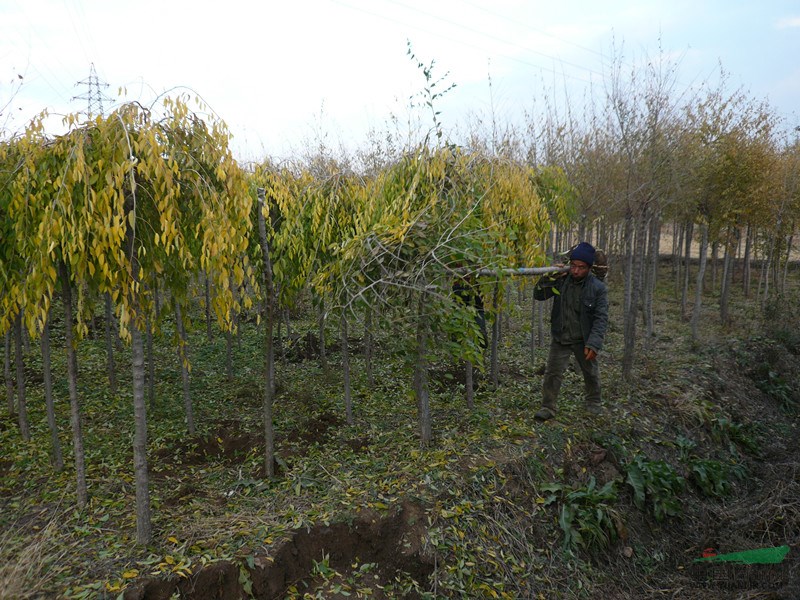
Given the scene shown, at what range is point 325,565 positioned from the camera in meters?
3.60

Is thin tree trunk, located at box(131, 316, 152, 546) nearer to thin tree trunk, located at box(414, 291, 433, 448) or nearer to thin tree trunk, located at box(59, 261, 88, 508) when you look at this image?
thin tree trunk, located at box(59, 261, 88, 508)

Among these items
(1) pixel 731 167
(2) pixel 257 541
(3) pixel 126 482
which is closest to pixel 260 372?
(3) pixel 126 482

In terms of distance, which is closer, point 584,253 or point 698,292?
point 584,253

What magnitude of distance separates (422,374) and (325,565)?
1.89m

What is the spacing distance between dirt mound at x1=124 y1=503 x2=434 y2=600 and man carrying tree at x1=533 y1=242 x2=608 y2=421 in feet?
8.02

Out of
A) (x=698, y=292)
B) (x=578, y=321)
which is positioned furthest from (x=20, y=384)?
(x=698, y=292)

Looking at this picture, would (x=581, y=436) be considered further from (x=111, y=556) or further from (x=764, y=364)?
(x=764, y=364)

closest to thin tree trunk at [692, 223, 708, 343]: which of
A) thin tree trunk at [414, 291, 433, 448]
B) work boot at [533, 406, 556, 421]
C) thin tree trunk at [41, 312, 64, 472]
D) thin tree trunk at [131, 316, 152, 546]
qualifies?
work boot at [533, 406, 556, 421]

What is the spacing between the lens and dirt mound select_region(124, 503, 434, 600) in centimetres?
326

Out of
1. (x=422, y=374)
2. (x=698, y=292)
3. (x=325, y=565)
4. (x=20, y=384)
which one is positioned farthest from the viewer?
(x=698, y=292)

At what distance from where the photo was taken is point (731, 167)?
11086 millimetres

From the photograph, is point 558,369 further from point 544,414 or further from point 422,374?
point 422,374

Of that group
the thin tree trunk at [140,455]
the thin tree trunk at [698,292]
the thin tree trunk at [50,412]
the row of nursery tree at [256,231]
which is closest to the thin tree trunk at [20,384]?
the row of nursery tree at [256,231]

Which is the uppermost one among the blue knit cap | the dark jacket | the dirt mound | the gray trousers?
the blue knit cap
